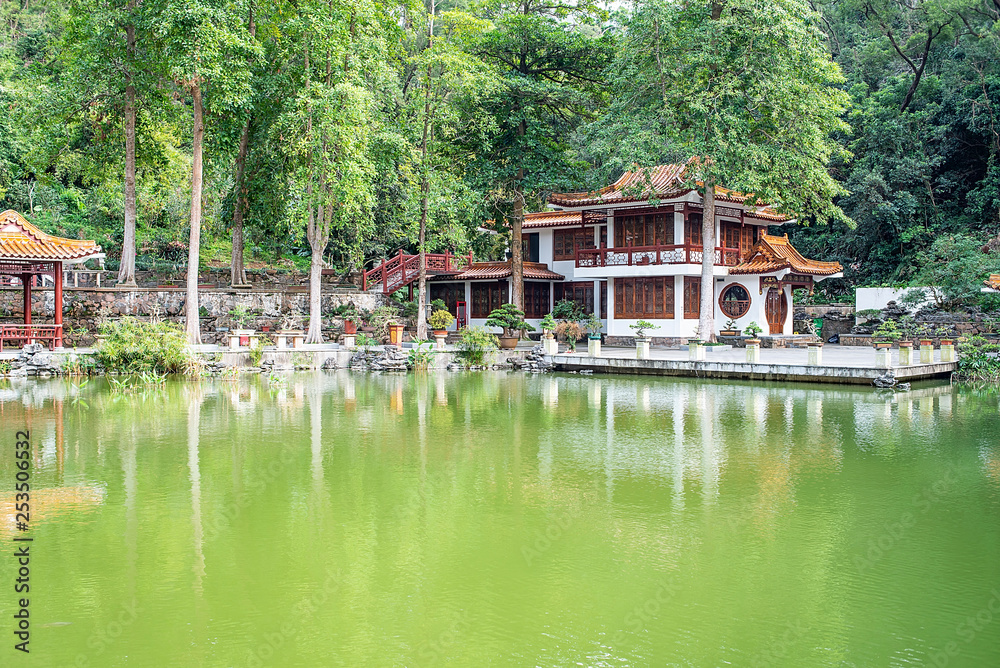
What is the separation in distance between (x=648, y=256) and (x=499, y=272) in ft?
19.2

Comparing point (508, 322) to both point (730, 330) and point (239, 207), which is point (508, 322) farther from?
point (239, 207)

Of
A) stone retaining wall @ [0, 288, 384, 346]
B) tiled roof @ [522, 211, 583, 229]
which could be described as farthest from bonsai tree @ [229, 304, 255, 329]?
tiled roof @ [522, 211, 583, 229]

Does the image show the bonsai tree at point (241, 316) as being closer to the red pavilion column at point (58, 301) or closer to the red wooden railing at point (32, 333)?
the red pavilion column at point (58, 301)

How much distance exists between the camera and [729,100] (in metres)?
23.0

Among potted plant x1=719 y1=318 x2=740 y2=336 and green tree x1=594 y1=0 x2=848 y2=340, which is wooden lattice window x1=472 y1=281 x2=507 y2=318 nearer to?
potted plant x1=719 y1=318 x2=740 y2=336

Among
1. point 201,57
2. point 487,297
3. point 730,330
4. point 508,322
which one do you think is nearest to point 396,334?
point 508,322

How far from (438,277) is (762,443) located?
22510mm

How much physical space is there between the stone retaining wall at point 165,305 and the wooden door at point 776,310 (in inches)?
535

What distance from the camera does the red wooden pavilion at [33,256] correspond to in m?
20.0

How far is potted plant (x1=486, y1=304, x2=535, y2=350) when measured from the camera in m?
24.6

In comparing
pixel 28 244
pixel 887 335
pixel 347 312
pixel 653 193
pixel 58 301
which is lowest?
pixel 887 335

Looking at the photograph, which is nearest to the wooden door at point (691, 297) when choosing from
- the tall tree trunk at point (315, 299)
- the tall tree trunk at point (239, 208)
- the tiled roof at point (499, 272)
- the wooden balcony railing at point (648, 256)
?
the wooden balcony railing at point (648, 256)

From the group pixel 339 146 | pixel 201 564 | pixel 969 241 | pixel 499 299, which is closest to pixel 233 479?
pixel 201 564

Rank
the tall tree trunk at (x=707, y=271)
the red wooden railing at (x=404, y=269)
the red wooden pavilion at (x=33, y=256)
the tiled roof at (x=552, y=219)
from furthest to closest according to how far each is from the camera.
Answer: the tiled roof at (x=552, y=219) → the red wooden railing at (x=404, y=269) → the tall tree trunk at (x=707, y=271) → the red wooden pavilion at (x=33, y=256)
